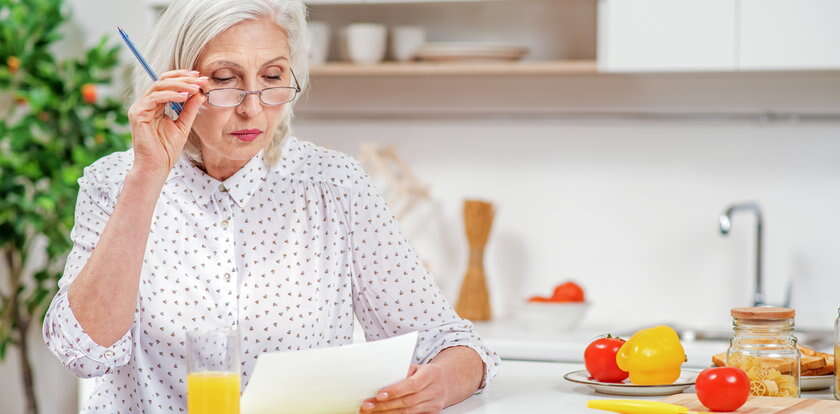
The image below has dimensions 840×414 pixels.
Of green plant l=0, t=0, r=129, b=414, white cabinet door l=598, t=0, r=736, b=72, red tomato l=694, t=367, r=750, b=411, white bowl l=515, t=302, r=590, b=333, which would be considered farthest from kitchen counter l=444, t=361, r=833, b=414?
green plant l=0, t=0, r=129, b=414

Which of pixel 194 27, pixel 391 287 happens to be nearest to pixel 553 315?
pixel 391 287

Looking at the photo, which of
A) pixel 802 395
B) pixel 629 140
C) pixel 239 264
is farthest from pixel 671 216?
pixel 239 264

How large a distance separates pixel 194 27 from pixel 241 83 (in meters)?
0.11

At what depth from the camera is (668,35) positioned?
120 inches

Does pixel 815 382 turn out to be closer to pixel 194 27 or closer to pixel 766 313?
pixel 766 313

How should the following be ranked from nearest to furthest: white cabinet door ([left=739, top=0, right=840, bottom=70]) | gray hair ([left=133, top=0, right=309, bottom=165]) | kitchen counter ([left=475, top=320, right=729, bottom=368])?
1. gray hair ([left=133, top=0, right=309, bottom=165])
2. kitchen counter ([left=475, top=320, right=729, bottom=368])
3. white cabinet door ([left=739, top=0, right=840, bottom=70])

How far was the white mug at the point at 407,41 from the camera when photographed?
3.29m

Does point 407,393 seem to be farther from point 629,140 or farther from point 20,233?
point 20,233

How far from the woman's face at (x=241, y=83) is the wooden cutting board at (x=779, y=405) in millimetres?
722

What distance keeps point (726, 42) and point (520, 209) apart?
2.61 feet

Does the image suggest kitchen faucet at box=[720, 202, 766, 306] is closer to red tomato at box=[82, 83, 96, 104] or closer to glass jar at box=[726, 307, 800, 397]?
glass jar at box=[726, 307, 800, 397]

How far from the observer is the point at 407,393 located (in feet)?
5.12

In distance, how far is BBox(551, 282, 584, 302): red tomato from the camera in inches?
124

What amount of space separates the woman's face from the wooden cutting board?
2.37ft
